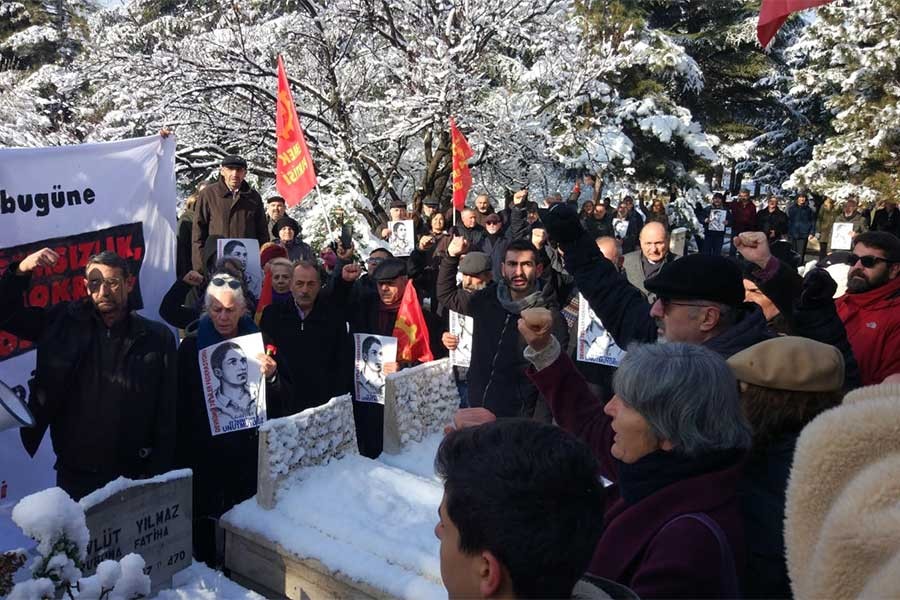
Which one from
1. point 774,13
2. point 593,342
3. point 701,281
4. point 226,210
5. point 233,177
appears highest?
point 774,13

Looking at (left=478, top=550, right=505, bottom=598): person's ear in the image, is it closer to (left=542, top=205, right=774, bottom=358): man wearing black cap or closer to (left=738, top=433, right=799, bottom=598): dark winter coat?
(left=738, top=433, right=799, bottom=598): dark winter coat

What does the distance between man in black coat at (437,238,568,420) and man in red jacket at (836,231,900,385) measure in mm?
1519

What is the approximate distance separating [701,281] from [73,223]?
11.1 ft

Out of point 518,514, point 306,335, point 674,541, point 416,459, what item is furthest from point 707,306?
point 306,335

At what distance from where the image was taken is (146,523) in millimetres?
2967

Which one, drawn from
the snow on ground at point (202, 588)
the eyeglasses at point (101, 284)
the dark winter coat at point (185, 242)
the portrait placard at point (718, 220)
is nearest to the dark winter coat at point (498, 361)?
the snow on ground at point (202, 588)

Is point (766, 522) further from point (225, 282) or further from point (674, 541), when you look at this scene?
point (225, 282)

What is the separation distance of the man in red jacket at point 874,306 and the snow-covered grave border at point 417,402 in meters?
2.39

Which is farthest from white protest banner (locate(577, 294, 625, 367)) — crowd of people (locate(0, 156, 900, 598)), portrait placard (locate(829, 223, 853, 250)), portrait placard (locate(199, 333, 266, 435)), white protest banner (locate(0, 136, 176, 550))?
portrait placard (locate(829, 223, 853, 250))

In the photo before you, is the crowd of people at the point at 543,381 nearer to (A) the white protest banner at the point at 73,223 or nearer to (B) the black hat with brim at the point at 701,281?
(B) the black hat with brim at the point at 701,281

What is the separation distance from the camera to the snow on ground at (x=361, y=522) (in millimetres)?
3062

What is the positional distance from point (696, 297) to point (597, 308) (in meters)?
0.78

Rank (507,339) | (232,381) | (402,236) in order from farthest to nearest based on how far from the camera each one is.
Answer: (402,236) < (507,339) < (232,381)

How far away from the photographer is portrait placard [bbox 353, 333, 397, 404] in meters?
4.70
